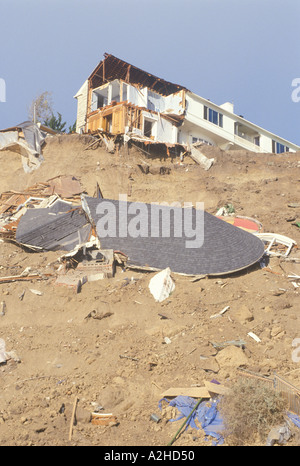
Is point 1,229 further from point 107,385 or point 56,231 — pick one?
point 107,385

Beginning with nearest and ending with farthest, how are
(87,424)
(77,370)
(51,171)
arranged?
(87,424)
(77,370)
(51,171)

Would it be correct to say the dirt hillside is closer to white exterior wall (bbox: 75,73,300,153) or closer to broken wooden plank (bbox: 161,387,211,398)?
broken wooden plank (bbox: 161,387,211,398)

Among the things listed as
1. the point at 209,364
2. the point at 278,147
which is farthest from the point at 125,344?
the point at 278,147

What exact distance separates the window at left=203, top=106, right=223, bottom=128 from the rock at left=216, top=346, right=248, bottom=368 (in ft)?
62.7

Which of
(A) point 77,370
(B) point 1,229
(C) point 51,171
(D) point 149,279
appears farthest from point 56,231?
(C) point 51,171

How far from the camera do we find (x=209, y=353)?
20.3ft

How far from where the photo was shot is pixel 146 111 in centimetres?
1983

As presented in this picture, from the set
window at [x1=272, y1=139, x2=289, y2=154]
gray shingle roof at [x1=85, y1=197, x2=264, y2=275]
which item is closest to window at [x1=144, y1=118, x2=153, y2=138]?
window at [x1=272, y1=139, x2=289, y2=154]

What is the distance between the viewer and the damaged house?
19500 mm

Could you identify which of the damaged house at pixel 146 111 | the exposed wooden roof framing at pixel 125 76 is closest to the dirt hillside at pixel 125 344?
the damaged house at pixel 146 111

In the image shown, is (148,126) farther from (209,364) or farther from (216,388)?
(216,388)

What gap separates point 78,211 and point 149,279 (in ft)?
11.9

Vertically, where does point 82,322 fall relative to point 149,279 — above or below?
below
